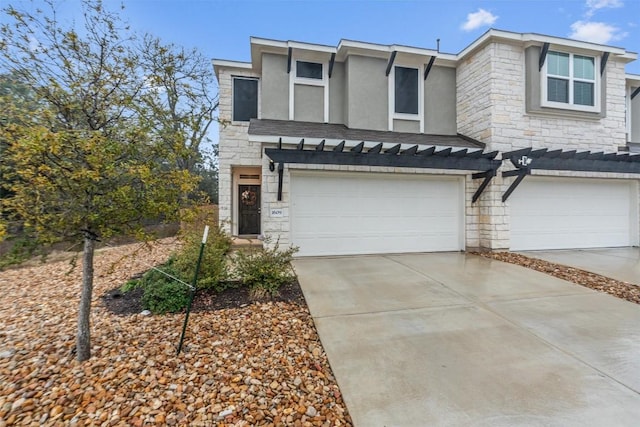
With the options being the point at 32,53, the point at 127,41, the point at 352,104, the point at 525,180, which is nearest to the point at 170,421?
the point at 32,53

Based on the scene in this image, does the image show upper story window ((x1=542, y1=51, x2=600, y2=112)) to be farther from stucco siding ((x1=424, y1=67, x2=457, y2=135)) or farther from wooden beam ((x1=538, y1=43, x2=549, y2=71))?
stucco siding ((x1=424, y1=67, x2=457, y2=135))

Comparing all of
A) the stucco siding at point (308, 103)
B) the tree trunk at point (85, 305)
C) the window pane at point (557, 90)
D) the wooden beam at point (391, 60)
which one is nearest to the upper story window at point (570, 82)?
the window pane at point (557, 90)

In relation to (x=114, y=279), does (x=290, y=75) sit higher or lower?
higher

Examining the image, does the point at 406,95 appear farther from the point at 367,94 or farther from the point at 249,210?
the point at 249,210

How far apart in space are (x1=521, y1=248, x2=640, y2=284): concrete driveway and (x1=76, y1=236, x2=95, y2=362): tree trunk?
8204 mm

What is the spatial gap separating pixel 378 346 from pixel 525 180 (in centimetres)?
758

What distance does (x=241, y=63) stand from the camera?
834 cm

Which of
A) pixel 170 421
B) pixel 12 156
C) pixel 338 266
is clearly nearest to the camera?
pixel 170 421

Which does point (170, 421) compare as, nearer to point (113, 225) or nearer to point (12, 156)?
point (113, 225)

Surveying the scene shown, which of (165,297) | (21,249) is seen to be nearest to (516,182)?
(165,297)

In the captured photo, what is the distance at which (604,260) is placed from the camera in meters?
6.75

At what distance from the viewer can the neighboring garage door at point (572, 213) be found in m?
7.85

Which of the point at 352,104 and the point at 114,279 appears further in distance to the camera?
the point at 352,104

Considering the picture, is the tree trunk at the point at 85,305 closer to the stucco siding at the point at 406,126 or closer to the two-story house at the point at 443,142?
the two-story house at the point at 443,142
